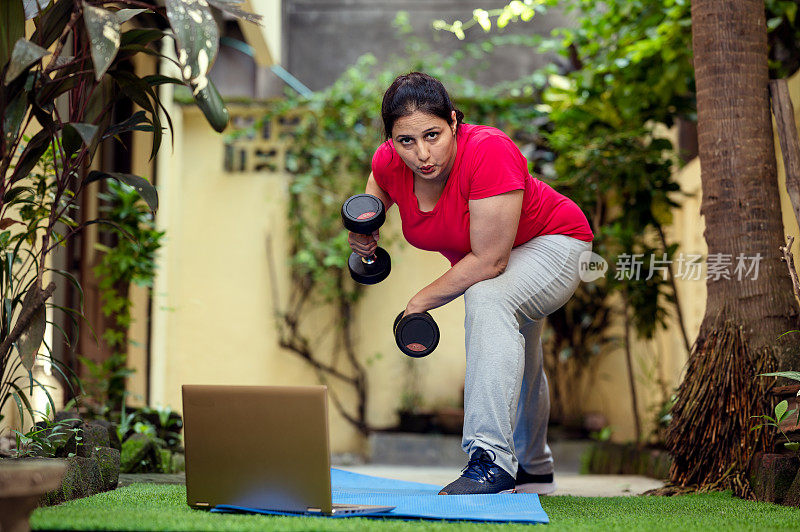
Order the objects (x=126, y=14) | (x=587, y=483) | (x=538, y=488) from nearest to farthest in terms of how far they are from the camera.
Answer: (x=126, y=14) → (x=538, y=488) → (x=587, y=483)

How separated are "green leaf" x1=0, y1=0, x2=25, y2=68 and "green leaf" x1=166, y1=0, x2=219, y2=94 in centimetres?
36

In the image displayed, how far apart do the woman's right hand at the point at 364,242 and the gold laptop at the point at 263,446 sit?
82cm

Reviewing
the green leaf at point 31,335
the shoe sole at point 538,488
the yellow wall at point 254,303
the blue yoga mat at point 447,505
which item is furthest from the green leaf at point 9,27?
the yellow wall at point 254,303

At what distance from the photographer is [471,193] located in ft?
7.02

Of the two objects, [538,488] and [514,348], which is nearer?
[514,348]

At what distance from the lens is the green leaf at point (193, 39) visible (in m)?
1.69

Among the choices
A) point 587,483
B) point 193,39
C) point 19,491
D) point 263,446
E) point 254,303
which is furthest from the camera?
point 254,303

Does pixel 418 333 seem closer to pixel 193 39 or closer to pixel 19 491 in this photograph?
pixel 193 39

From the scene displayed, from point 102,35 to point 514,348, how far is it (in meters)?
1.20

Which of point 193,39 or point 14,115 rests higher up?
point 193,39

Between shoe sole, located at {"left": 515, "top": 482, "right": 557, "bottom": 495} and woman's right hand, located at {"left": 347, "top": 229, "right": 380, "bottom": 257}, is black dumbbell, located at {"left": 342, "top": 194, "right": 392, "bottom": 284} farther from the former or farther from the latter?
shoe sole, located at {"left": 515, "top": 482, "right": 557, "bottom": 495}

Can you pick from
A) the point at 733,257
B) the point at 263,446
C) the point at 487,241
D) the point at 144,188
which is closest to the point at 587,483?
the point at 733,257

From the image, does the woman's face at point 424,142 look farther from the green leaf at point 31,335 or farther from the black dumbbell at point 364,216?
the green leaf at point 31,335

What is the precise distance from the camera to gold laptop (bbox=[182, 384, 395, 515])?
1552 mm
